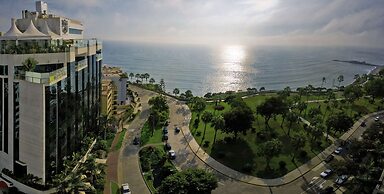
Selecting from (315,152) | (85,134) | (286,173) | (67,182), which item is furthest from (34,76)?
(315,152)

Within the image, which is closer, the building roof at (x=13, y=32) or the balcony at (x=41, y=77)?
the balcony at (x=41, y=77)

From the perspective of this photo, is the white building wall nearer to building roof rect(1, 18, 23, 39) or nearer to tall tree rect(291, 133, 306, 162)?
building roof rect(1, 18, 23, 39)

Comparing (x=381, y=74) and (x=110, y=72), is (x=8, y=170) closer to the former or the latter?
(x=110, y=72)

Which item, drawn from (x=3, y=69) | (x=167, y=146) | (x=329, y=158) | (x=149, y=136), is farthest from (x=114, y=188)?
(x=329, y=158)

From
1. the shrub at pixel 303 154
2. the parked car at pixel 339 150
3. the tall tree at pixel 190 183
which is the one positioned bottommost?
the shrub at pixel 303 154

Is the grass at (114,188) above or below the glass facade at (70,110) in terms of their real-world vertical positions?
below

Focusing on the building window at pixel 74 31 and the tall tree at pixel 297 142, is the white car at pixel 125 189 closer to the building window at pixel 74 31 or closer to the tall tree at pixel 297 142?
the tall tree at pixel 297 142

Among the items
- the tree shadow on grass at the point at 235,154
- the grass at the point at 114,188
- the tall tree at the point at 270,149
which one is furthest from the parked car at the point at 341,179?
the grass at the point at 114,188

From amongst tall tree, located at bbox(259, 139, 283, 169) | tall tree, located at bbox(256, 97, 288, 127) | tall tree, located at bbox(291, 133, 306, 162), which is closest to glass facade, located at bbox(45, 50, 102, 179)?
tall tree, located at bbox(259, 139, 283, 169)
